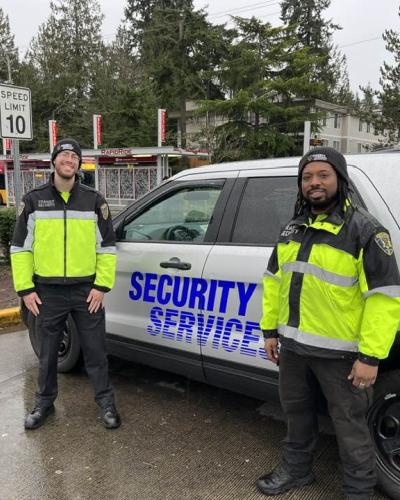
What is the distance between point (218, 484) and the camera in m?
2.71

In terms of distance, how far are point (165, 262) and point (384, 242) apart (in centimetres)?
158

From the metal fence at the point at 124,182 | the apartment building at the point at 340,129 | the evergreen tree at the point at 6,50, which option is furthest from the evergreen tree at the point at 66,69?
the metal fence at the point at 124,182

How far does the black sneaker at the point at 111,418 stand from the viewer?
3322 mm

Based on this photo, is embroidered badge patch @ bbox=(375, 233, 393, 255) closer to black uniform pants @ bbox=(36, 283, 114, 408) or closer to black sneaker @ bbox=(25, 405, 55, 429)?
black uniform pants @ bbox=(36, 283, 114, 408)

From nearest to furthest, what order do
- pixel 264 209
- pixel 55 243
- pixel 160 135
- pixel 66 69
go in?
1. pixel 264 209
2. pixel 55 243
3. pixel 160 135
4. pixel 66 69

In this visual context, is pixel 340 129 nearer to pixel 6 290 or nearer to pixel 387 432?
pixel 6 290

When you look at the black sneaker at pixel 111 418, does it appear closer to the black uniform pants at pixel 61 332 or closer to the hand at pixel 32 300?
the black uniform pants at pixel 61 332

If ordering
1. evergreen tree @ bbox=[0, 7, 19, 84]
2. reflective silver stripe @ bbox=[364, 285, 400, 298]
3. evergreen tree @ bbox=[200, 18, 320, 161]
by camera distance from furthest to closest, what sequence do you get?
evergreen tree @ bbox=[0, 7, 19, 84], evergreen tree @ bbox=[200, 18, 320, 161], reflective silver stripe @ bbox=[364, 285, 400, 298]

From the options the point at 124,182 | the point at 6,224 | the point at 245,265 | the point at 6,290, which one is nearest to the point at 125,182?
the point at 124,182

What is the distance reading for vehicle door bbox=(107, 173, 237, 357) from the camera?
3.20 m

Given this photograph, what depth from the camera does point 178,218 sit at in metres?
3.52

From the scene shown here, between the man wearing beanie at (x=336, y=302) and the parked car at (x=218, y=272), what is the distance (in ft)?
0.91

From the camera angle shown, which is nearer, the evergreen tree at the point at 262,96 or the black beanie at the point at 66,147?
the black beanie at the point at 66,147

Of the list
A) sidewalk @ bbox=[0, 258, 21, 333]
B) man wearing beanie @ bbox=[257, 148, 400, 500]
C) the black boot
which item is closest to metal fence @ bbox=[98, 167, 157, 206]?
sidewalk @ bbox=[0, 258, 21, 333]
